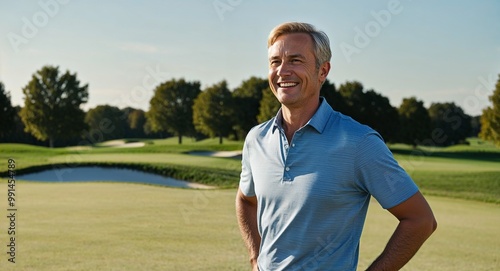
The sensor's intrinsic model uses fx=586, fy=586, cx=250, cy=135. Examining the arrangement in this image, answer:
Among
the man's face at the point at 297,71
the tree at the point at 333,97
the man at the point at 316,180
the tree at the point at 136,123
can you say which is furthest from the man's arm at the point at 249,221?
the tree at the point at 136,123

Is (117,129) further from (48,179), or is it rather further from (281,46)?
(281,46)

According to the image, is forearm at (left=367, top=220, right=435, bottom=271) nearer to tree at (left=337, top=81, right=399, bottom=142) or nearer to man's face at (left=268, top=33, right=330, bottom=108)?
man's face at (left=268, top=33, right=330, bottom=108)

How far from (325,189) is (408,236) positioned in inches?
18.3

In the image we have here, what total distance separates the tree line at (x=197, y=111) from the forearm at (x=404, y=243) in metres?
51.2

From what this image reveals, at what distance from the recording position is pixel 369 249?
1034 cm

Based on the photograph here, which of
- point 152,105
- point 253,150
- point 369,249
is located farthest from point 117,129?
point 253,150

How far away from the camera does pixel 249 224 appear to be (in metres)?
3.71

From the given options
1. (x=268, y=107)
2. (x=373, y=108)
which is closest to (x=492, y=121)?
(x=268, y=107)

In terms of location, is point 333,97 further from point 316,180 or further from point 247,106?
point 316,180

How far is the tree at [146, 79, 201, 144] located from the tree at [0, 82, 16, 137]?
76.7 ft

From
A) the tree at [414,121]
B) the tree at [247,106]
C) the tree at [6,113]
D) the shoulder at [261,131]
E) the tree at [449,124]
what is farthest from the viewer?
the tree at [449,124]

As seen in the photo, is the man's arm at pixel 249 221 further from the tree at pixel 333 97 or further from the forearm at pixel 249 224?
the tree at pixel 333 97

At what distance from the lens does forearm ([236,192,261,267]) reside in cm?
361

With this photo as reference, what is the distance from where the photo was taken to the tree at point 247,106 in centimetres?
6444
